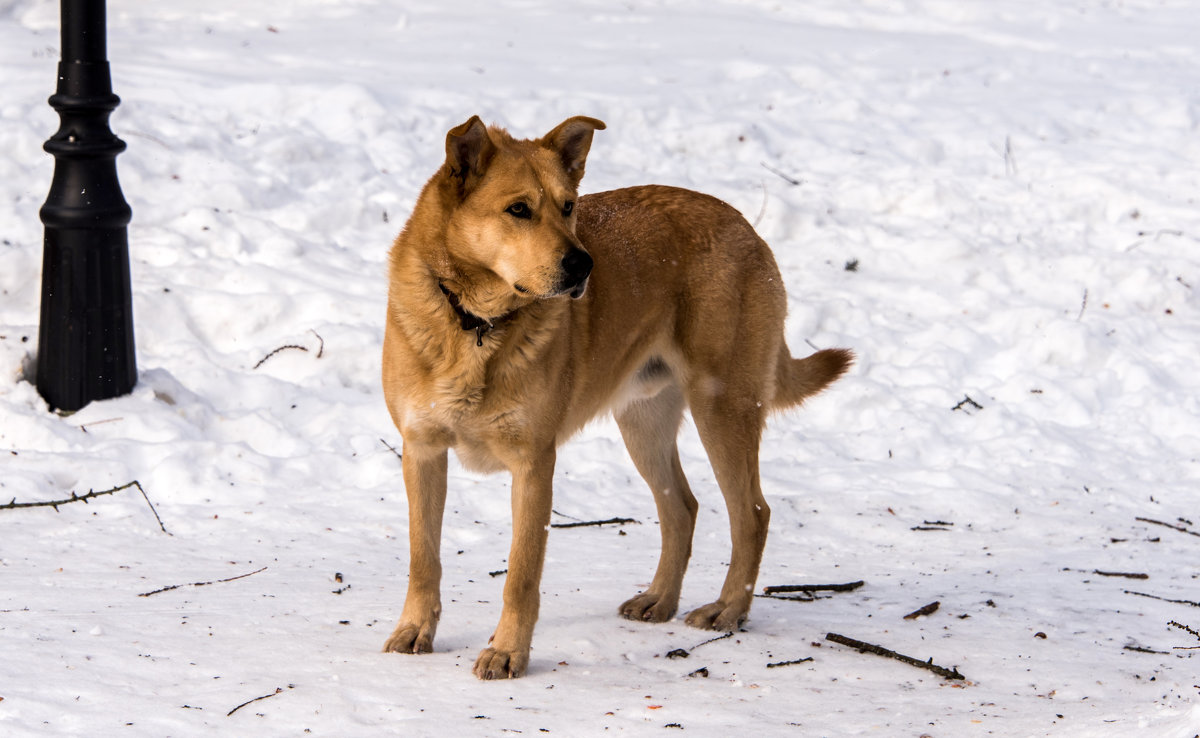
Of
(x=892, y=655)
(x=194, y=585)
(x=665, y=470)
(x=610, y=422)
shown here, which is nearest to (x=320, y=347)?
(x=610, y=422)

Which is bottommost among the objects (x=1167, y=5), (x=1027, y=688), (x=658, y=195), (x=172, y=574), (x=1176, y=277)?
(x=172, y=574)

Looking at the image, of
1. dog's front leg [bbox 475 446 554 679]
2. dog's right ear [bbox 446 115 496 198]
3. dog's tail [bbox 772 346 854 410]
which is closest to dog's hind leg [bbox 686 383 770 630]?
dog's tail [bbox 772 346 854 410]

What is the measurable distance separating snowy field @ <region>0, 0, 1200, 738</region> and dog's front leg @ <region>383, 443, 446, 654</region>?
10 centimetres

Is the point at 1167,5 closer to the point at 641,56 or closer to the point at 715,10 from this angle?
the point at 715,10

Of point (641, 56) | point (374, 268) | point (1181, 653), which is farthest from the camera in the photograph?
point (641, 56)

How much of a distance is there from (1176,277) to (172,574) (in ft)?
23.1

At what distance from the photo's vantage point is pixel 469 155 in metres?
3.81

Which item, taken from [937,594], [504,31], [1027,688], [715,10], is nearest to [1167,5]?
[715,10]

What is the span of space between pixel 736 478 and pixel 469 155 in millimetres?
1675

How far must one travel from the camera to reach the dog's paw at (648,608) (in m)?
4.56

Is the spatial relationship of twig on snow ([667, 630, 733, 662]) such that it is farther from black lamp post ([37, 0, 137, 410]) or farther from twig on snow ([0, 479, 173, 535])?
black lamp post ([37, 0, 137, 410])

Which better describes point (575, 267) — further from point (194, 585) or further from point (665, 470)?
point (194, 585)

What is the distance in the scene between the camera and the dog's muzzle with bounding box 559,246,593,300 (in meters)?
3.65

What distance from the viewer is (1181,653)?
4215 millimetres
